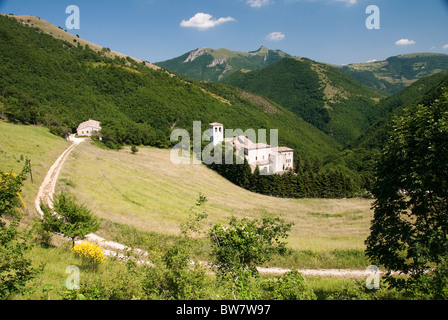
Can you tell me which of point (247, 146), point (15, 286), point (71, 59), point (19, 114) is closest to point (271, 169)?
point (247, 146)

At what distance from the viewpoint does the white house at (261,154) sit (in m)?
74.1

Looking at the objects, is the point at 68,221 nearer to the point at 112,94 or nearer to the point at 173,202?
the point at 173,202

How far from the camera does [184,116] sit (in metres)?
122

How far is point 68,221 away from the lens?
16.6 metres

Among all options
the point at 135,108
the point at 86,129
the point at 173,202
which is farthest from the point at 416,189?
the point at 135,108

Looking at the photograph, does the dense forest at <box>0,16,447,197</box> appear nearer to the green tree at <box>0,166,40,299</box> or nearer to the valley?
→ the valley

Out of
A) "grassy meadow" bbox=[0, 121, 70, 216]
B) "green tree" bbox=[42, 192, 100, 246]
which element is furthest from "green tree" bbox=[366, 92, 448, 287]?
"grassy meadow" bbox=[0, 121, 70, 216]

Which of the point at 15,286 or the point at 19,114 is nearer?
the point at 15,286

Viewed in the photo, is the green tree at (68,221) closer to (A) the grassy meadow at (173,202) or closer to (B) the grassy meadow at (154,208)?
(B) the grassy meadow at (154,208)

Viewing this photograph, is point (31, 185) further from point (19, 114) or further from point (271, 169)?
point (271, 169)

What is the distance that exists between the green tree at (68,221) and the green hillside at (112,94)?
52102 mm

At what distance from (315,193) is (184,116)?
267 ft

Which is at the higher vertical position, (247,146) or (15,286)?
(247,146)
